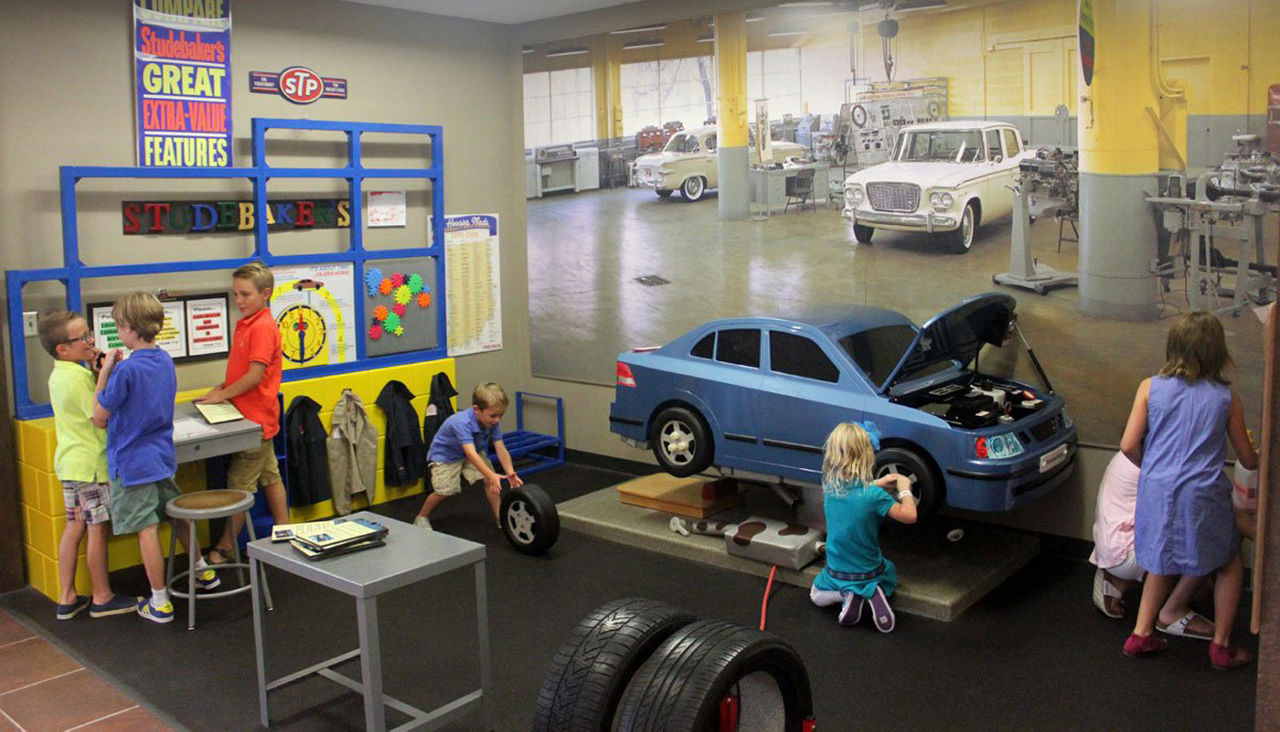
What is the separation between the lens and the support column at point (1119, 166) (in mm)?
5848

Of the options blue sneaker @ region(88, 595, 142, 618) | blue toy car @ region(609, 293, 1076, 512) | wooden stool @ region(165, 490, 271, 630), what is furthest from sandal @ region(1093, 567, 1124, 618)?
blue sneaker @ region(88, 595, 142, 618)

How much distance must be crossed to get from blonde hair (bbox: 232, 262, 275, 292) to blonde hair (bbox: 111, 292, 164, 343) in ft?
2.68

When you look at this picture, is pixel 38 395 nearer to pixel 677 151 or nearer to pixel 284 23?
pixel 284 23

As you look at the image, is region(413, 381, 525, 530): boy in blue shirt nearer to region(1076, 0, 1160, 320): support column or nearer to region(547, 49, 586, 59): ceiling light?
region(547, 49, 586, 59): ceiling light

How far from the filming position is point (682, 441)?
666 cm

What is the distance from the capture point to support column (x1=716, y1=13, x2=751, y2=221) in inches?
301

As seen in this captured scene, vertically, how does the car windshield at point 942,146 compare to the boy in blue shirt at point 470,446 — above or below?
above

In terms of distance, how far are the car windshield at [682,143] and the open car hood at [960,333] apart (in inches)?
107

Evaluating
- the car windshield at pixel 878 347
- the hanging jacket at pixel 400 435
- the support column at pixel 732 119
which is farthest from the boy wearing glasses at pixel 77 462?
the support column at pixel 732 119

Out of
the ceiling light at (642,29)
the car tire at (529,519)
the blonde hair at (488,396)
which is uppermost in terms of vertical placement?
the ceiling light at (642,29)

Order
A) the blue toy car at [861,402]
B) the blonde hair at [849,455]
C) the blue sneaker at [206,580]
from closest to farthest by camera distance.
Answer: the blonde hair at [849,455]
the blue toy car at [861,402]
the blue sneaker at [206,580]

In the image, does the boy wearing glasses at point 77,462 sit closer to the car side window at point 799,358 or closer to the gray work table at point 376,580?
the gray work table at point 376,580

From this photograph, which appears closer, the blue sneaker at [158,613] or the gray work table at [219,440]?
the blue sneaker at [158,613]

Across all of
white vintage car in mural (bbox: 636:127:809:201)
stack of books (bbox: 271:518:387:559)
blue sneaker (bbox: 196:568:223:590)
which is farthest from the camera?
white vintage car in mural (bbox: 636:127:809:201)
